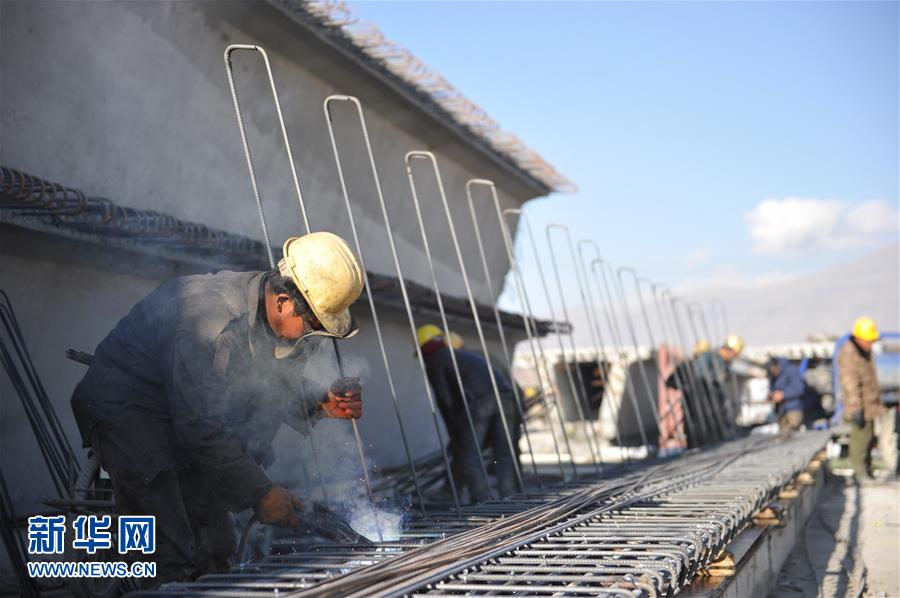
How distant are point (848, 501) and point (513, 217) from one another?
7.15 metres

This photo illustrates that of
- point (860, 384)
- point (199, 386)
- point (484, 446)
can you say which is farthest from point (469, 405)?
point (860, 384)

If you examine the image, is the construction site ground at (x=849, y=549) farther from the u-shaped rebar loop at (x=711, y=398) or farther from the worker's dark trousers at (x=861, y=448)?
the u-shaped rebar loop at (x=711, y=398)

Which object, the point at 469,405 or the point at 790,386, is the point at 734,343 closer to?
the point at 790,386

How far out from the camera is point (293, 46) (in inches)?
330

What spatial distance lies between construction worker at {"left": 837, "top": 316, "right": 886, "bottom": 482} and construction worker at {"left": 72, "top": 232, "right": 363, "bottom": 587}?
9.03 metres

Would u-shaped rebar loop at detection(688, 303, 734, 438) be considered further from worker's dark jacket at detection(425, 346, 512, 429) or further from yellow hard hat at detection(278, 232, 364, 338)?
yellow hard hat at detection(278, 232, 364, 338)

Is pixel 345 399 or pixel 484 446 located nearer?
pixel 345 399

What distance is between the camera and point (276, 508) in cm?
383

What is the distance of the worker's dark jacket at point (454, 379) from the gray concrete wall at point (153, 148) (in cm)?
136

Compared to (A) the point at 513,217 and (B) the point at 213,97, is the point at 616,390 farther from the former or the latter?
(B) the point at 213,97

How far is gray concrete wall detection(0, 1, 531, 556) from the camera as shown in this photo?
5551mm

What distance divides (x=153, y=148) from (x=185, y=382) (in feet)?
11.5

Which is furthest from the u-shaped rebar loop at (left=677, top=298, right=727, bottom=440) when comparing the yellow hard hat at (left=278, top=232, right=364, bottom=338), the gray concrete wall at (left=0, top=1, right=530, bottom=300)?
the yellow hard hat at (left=278, top=232, right=364, bottom=338)

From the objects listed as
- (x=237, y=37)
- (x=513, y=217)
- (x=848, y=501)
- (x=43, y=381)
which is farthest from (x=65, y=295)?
(x=513, y=217)
